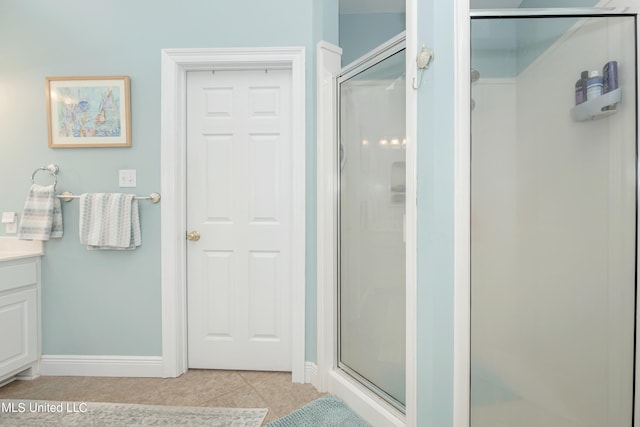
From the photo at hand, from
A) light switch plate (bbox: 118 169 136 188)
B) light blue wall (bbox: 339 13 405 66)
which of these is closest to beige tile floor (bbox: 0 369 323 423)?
light switch plate (bbox: 118 169 136 188)

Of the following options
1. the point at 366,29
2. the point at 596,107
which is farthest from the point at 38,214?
the point at 596,107

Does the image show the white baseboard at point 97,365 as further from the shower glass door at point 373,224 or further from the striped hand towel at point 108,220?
the shower glass door at point 373,224

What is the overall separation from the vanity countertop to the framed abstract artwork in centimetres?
65

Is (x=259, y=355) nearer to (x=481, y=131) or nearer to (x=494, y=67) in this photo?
(x=481, y=131)

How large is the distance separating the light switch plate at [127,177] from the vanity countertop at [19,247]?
0.68 metres

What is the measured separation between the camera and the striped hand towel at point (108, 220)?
7.02 feet

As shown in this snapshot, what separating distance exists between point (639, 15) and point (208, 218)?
7.75ft

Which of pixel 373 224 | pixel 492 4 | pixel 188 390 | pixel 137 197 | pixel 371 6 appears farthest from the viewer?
pixel 371 6

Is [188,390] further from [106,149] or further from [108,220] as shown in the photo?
[106,149]

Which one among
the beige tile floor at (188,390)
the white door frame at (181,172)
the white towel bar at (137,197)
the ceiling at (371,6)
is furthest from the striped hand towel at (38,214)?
the ceiling at (371,6)

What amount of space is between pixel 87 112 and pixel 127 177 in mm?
491

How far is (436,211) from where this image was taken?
1389 millimetres

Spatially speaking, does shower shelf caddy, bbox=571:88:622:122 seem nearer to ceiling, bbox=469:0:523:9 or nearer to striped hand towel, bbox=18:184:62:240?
ceiling, bbox=469:0:523:9

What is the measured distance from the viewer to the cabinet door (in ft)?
6.53
